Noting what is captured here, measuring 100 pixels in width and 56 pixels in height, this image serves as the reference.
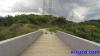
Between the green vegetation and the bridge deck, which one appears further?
the green vegetation

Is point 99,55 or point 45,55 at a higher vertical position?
point 99,55

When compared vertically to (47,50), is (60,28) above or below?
below

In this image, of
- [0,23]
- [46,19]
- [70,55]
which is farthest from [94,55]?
[46,19]

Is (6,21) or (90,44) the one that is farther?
(6,21)

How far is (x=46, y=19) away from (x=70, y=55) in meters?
139

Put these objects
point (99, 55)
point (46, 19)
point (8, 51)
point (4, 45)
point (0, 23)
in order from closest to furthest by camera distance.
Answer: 1. point (99, 55)
2. point (4, 45)
3. point (8, 51)
4. point (0, 23)
5. point (46, 19)

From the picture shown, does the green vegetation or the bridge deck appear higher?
the bridge deck

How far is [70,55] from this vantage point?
46.8ft

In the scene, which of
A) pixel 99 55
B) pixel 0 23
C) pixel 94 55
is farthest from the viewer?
pixel 0 23

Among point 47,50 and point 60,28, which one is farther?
point 60,28

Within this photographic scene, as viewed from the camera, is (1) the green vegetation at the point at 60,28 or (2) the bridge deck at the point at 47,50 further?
(1) the green vegetation at the point at 60,28

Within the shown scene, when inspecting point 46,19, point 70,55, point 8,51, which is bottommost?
point 46,19

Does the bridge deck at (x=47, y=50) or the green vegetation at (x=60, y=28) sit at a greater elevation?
the bridge deck at (x=47, y=50)

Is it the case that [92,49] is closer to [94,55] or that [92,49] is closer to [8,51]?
[94,55]
